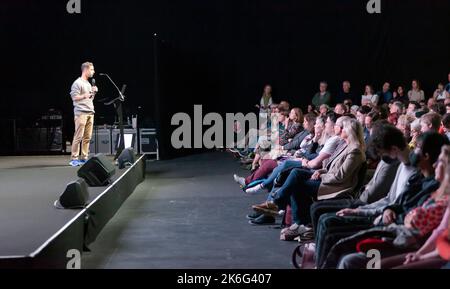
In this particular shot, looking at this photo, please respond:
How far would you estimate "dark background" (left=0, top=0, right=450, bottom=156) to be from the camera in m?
11.1

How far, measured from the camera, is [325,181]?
4684 mm

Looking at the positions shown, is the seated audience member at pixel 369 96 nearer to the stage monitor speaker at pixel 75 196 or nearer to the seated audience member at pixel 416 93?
the seated audience member at pixel 416 93

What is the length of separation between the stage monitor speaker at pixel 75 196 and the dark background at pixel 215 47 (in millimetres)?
5868

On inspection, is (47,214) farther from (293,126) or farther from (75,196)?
(293,126)

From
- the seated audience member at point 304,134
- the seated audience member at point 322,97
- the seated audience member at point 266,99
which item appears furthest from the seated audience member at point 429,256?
the seated audience member at point 266,99

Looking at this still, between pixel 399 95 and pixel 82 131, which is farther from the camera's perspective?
pixel 399 95

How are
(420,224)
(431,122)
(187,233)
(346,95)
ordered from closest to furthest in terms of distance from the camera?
(420,224)
(431,122)
(187,233)
(346,95)

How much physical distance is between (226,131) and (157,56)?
7.56ft

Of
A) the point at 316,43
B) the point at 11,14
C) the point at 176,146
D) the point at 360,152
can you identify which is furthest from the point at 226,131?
the point at 360,152

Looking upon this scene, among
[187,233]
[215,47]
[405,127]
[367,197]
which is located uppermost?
[215,47]

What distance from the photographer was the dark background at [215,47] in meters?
11.1

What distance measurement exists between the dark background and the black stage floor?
12.4ft

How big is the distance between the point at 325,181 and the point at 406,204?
1.34 m

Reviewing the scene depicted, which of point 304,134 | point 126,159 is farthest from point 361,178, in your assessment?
point 126,159
